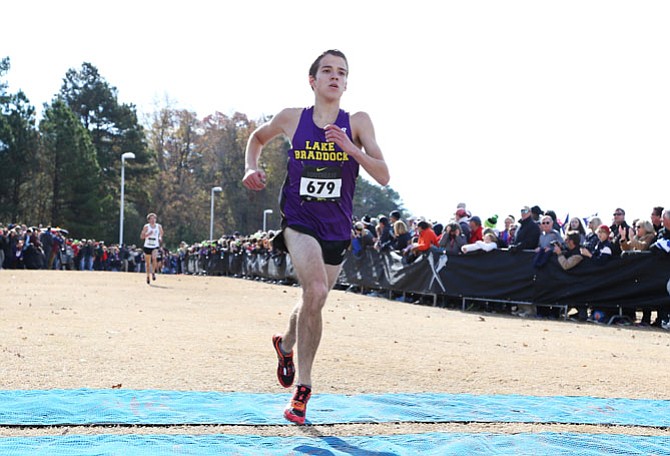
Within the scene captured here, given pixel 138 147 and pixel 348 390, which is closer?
pixel 348 390

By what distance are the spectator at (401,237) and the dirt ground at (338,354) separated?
16.4 ft

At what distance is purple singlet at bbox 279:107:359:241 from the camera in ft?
17.4

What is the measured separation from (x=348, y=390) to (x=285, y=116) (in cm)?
219

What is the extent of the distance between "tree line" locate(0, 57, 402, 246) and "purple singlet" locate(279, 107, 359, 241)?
2403 inches

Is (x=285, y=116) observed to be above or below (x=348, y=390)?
above

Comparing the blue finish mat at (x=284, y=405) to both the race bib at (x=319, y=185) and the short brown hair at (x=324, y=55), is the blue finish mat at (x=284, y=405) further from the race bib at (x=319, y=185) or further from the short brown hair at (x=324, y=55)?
the short brown hair at (x=324, y=55)

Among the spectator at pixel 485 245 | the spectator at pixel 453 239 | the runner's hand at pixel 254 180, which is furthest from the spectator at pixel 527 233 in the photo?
the runner's hand at pixel 254 180

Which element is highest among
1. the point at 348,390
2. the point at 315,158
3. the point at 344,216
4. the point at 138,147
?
the point at 138,147

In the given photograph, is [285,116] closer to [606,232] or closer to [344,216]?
[344,216]

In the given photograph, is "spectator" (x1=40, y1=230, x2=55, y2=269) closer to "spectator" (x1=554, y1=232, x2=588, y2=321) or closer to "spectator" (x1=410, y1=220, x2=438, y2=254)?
"spectator" (x1=410, y1=220, x2=438, y2=254)

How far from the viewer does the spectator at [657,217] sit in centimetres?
1435

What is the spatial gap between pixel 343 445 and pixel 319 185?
1.82 meters

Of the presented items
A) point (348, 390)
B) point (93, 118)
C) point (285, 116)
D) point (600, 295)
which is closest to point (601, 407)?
point (348, 390)

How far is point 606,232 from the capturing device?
14.4 m
